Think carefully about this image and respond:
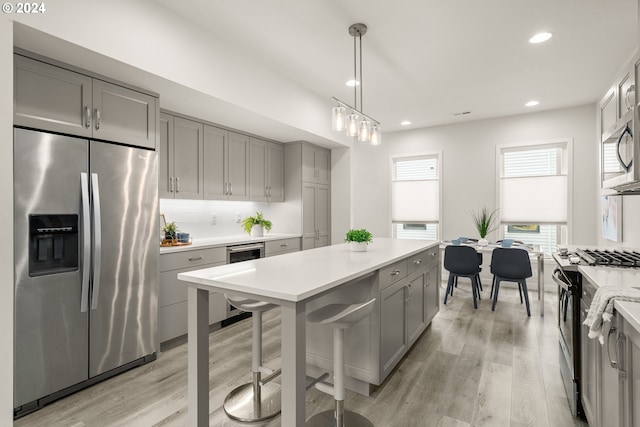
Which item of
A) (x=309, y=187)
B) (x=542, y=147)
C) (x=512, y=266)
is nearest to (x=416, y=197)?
(x=542, y=147)

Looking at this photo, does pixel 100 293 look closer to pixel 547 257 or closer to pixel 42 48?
pixel 42 48

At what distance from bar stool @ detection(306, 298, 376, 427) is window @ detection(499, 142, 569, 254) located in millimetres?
4590

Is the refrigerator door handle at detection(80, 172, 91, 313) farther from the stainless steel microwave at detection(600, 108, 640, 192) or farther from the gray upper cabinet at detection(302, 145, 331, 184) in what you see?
the stainless steel microwave at detection(600, 108, 640, 192)

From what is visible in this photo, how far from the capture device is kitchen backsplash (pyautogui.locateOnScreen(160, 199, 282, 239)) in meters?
3.78

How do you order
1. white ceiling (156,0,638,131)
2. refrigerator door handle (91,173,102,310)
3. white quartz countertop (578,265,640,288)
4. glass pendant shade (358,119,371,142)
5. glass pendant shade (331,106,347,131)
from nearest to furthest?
1. white quartz countertop (578,265,640,288)
2. refrigerator door handle (91,173,102,310)
3. white ceiling (156,0,638,131)
4. glass pendant shade (331,106,347,131)
5. glass pendant shade (358,119,371,142)

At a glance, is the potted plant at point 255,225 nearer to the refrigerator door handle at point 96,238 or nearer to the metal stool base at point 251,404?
the refrigerator door handle at point 96,238

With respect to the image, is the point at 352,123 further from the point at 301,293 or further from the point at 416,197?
the point at 416,197

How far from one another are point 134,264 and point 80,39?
1.58 metres

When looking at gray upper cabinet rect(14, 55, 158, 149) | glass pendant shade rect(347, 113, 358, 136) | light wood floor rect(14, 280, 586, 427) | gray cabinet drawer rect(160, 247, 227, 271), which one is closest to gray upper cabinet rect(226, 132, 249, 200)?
gray cabinet drawer rect(160, 247, 227, 271)

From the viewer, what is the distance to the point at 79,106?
2.27m

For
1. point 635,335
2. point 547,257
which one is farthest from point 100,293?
point 547,257

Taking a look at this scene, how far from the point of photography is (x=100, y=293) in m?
2.38

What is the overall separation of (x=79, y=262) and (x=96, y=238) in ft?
0.63

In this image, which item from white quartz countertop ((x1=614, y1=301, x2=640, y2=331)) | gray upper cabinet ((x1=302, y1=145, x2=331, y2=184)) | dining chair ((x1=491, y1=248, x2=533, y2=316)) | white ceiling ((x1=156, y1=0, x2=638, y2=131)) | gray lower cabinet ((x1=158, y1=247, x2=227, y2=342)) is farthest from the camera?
gray upper cabinet ((x1=302, y1=145, x2=331, y2=184))
